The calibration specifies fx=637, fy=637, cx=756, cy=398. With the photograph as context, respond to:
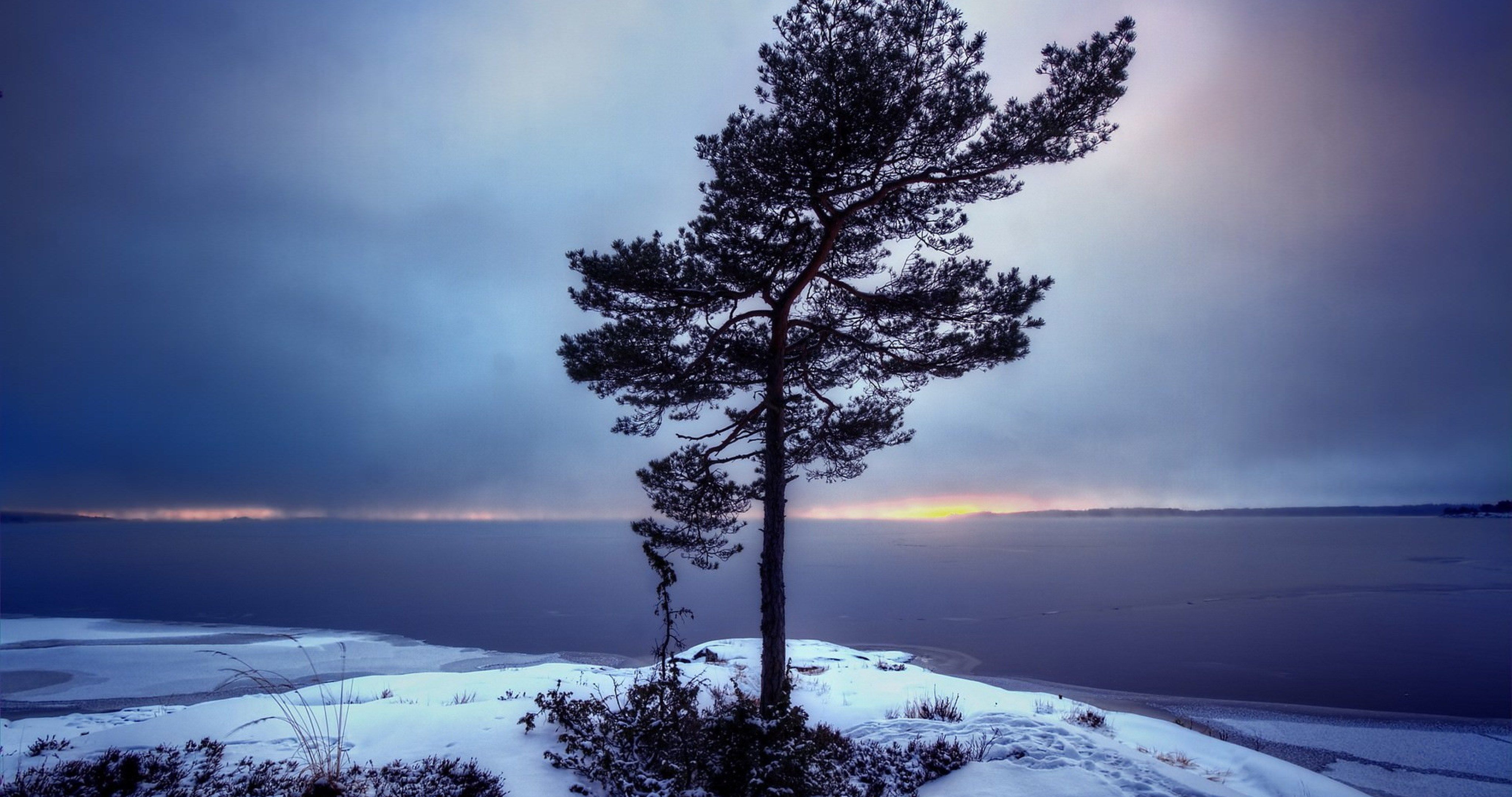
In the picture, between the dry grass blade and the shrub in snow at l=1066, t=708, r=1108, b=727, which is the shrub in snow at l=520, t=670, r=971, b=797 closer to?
the dry grass blade

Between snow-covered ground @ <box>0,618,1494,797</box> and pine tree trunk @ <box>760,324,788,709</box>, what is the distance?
3.60 ft

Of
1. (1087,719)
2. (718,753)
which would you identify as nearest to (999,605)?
(1087,719)

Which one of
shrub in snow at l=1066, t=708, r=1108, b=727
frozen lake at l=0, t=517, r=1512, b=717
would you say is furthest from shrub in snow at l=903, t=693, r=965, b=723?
frozen lake at l=0, t=517, r=1512, b=717

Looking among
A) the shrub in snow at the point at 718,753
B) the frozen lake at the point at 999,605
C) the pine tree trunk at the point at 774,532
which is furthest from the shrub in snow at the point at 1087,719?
the frozen lake at the point at 999,605

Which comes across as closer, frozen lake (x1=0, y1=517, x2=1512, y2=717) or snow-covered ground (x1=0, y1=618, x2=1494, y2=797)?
snow-covered ground (x1=0, y1=618, x2=1494, y2=797)

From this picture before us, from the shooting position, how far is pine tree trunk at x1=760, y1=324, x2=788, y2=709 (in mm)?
8180

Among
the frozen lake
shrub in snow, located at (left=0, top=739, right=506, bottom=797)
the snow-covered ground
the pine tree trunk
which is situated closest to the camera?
shrub in snow, located at (left=0, top=739, right=506, bottom=797)

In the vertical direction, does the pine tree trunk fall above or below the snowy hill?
above

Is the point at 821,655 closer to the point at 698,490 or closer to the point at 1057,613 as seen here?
the point at 698,490

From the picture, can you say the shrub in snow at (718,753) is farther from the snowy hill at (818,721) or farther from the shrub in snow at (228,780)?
the shrub in snow at (228,780)

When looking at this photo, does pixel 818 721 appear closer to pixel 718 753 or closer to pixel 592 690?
pixel 718 753

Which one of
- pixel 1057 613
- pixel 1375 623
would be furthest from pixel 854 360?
A: pixel 1375 623

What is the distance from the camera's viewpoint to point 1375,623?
2616 centimetres

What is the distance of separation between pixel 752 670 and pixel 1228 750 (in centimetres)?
795
